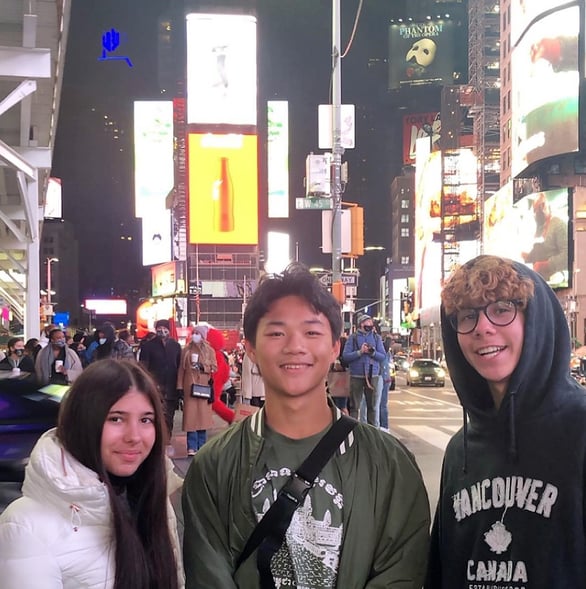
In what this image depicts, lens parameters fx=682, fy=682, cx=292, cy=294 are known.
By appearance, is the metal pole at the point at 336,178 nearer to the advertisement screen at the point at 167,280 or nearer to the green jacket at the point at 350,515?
the green jacket at the point at 350,515

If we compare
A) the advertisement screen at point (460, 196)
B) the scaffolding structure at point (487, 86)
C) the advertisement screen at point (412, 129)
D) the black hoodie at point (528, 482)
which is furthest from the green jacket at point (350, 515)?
the advertisement screen at point (412, 129)

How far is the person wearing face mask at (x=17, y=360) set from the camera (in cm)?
1302

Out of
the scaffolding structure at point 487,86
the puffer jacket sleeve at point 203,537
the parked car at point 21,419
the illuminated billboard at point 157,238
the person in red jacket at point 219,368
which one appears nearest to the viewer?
the puffer jacket sleeve at point 203,537

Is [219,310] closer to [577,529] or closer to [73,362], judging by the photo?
[73,362]

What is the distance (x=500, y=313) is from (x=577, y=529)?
2.34ft

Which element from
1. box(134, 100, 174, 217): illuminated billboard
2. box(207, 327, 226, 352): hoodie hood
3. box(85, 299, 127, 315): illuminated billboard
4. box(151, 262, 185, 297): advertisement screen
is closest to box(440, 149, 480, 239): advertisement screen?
box(151, 262, 185, 297): advertisement screen

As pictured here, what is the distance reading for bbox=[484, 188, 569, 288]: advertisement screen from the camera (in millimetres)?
48344

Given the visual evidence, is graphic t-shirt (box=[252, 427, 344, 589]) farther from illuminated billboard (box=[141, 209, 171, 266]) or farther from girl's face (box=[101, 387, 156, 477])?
illuminated billboard (box=[141, 209, 171, 266])

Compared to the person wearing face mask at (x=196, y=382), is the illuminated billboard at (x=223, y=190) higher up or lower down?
higher up

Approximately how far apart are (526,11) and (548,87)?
296 inches

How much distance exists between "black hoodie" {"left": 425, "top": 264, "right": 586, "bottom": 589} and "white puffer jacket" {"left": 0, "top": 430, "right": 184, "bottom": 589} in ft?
3.90

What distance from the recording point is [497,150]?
75625mm

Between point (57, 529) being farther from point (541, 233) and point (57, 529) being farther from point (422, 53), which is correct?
point (422, 53)

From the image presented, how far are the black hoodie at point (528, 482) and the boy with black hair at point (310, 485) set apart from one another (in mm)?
155
